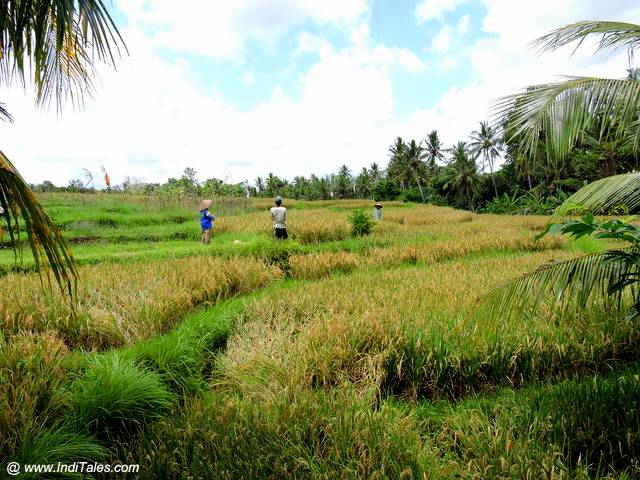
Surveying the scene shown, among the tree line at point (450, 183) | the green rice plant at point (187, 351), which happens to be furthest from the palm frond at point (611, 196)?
the tree line at point (450, 183)

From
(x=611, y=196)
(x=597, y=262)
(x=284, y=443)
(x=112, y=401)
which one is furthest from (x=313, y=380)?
(x=611, y=196)

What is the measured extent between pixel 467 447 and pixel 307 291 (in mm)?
3688

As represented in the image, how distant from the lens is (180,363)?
407cm

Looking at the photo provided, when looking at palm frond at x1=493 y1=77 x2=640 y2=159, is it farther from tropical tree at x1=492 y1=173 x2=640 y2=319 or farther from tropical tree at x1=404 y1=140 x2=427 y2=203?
tropical tree at x1=404 y1=140 x2=427 y2=203

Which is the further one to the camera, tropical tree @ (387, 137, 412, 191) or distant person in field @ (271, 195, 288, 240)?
tropical tree @ (387, 137, 412, 191)

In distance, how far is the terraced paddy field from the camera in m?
2.62

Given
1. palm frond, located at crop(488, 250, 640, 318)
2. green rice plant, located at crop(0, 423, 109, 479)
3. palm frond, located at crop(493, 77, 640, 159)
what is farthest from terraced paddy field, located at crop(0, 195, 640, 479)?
palm frond, located at crop(493, 77, 640, 159)

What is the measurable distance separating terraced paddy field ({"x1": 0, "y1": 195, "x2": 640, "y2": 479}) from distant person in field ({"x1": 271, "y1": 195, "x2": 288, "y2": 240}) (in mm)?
3296

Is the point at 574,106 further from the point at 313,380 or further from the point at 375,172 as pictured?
the point at 375,172

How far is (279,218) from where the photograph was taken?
10180 mm

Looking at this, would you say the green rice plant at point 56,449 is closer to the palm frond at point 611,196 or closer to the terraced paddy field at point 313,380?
the terraced paddy field at point 313,380

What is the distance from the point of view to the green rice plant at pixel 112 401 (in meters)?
3.14

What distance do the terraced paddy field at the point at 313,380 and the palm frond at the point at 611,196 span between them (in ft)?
3.77

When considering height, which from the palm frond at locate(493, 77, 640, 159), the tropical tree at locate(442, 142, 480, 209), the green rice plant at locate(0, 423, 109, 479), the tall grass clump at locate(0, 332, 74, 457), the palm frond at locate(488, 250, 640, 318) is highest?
the tropical tree at locate(442, 142, 480, 209)
